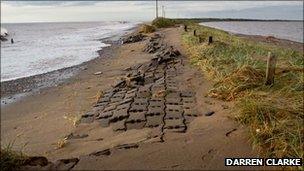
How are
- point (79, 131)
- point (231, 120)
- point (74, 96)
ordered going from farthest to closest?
point (74, 96)
point (79, 131)
point (231, 120)

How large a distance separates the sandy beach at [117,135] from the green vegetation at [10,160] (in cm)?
76

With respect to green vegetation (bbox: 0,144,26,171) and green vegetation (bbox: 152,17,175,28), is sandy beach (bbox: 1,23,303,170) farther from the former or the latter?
green vegetation (bbox: 152,17,175,28)

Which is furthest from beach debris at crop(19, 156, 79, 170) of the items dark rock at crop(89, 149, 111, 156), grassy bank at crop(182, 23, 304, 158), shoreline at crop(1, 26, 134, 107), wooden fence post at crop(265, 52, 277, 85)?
shoreline at crop(1, 26, 134, 107)

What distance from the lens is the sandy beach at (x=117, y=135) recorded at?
5.65 metres

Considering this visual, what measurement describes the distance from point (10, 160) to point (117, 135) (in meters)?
2.11

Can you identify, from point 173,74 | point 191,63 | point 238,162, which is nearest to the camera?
point 238,162

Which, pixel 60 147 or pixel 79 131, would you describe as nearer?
pixel 60 147

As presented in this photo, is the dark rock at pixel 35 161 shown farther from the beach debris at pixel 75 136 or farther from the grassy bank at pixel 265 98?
the grassy bank at pixel 265 98

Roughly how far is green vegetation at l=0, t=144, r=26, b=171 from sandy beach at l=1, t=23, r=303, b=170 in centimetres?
76

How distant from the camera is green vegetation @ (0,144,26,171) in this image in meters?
5.23

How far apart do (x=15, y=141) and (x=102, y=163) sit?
9.66 ft

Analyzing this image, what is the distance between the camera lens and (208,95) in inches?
354

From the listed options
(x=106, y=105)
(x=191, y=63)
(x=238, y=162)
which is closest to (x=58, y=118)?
(x=106, y=105)

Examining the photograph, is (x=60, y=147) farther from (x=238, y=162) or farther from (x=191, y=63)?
(x=191, y=63)
